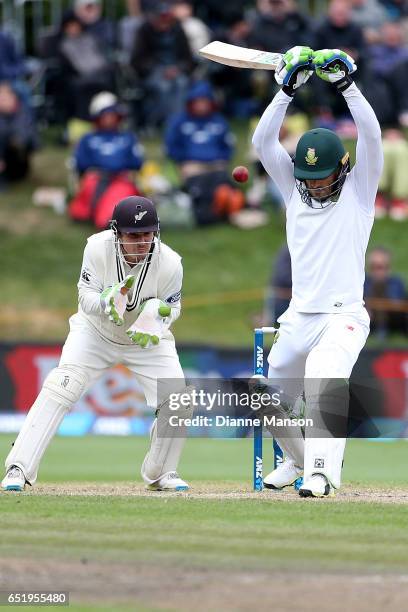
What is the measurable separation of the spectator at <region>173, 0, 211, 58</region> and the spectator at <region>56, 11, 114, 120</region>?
4.17 feet

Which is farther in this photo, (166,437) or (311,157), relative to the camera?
(166,437)

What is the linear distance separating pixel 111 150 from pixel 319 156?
442 inches

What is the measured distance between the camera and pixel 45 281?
20484 millimetres

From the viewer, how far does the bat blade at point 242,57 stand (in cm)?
926

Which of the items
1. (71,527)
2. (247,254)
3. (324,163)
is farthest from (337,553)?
(247,254)

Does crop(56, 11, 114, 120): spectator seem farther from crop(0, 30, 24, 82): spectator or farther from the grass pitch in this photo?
the grass pitch

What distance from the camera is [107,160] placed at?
1978cm

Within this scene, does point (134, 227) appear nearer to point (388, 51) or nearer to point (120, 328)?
point (120, 328)

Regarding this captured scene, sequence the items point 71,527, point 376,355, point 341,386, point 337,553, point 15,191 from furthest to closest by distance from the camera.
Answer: point 15,191 → point 376,355 → point 341,386 → point 71,527 → point 337,553

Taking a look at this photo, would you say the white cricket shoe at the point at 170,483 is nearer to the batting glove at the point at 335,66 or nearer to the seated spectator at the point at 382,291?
the batting glove at the point at 335,66

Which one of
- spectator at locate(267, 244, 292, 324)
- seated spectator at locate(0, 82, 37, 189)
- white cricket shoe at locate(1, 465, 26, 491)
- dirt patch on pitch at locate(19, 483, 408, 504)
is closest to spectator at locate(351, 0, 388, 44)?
seated spectator at locate(0, 82, 37, 189)

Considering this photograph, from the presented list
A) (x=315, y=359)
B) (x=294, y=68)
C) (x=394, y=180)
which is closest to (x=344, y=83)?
(x=294, y=68)

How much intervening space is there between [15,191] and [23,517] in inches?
563

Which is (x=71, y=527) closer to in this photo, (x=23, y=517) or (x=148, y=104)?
(x=23, y=517)
